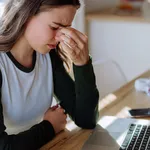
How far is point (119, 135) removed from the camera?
1.18 meters

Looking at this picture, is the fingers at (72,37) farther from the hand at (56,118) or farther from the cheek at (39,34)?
the hand at (56,118)

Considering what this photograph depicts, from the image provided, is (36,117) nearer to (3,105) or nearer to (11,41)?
(3,105)

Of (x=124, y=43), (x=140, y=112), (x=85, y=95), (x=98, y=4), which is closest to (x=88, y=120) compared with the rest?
(x=85, y=95)

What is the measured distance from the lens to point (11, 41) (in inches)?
47.5

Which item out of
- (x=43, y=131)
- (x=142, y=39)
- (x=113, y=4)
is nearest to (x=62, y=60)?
(x=43, y=131)

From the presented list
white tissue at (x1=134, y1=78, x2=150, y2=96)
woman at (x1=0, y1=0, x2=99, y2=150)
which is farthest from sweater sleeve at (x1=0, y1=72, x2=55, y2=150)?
white tissue at (x1=134, y1=78, x2=150, y2=96)

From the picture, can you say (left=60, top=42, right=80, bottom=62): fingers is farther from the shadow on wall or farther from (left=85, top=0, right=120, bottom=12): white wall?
(left=85, top=0, right=120, bottom=12): white wall

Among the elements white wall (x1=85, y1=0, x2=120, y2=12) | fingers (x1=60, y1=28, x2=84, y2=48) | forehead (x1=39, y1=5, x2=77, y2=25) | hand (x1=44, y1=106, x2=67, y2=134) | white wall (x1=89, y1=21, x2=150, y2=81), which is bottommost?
white wall (x1=89, y1=21, x2=150, y2=81)

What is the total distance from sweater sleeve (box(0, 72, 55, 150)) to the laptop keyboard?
25 cm

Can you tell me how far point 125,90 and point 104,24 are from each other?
50.3 inches

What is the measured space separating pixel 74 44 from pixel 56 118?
26 centimetres

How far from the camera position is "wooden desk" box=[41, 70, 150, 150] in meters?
1.15

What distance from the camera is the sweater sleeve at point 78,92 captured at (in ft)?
4.28

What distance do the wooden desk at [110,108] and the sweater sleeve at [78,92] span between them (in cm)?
→ 6
